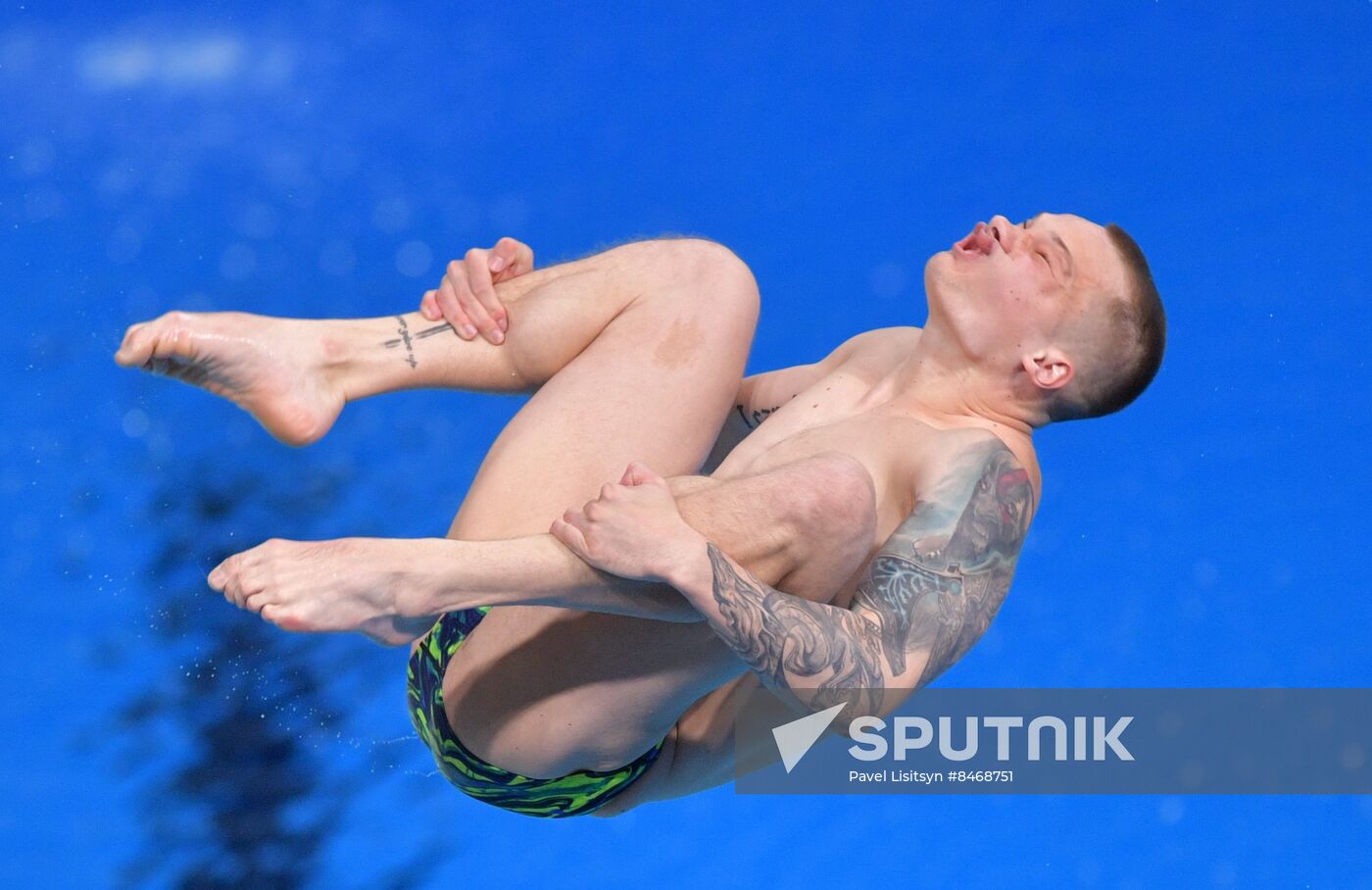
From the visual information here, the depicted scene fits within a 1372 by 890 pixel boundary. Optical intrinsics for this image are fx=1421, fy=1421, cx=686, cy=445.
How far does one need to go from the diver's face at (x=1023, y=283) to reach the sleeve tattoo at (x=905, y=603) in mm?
144

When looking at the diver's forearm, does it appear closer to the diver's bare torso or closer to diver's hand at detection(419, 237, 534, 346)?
the diver's bare torso

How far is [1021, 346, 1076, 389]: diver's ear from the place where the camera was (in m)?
1.38

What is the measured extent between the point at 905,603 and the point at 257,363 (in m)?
0.60

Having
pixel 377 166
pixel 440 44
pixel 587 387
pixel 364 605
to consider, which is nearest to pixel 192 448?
pixel 377 166

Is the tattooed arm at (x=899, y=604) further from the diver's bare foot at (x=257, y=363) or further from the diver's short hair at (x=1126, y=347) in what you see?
the diver's bare foot at (x=257, y=363)

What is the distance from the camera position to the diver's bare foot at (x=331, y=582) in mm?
1002

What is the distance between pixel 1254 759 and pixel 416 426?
4.87ft

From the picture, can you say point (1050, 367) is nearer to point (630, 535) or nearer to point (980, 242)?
point (980, 242)

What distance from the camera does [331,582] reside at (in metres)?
1.01

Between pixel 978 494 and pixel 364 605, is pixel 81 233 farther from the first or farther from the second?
pixel 978 494

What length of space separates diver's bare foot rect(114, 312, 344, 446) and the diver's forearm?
0.96 ft

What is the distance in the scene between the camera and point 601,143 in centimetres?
229

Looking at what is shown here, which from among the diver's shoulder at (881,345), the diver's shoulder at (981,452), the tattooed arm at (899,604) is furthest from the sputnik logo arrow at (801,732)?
the diver's shoulder at (881,345)

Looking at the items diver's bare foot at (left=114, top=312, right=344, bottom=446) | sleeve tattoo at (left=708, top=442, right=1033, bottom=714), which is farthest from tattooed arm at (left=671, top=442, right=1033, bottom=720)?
diver's bare foot at (left=114, top=312, right=344, bottom=446)
